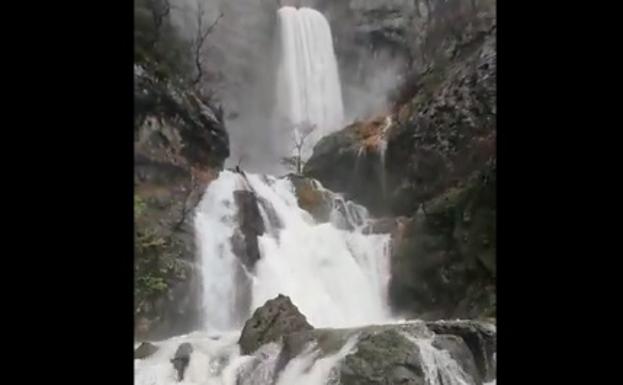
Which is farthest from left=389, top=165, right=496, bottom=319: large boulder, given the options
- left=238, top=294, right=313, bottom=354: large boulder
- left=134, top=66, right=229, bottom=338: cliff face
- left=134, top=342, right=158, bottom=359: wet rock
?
left=134, top=342, right=158, bottom=359: wet rock

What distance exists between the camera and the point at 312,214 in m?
2.49

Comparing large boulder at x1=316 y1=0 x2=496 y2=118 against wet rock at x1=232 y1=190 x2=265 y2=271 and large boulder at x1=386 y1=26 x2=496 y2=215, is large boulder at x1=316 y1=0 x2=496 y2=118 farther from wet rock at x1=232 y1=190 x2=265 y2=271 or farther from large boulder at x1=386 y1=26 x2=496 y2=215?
wet rock at x1=232 y1=190 x2=265 y2=271

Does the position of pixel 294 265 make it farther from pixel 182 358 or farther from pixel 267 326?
pixel 182 358

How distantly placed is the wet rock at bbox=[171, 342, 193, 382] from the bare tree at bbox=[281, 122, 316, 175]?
583 mm

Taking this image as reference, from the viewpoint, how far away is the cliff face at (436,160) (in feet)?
8.29

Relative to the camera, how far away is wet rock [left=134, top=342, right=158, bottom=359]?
2320 mm

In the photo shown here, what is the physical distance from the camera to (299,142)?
2.48 metres

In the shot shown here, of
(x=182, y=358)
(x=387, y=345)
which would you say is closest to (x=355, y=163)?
(x=387, y=345)

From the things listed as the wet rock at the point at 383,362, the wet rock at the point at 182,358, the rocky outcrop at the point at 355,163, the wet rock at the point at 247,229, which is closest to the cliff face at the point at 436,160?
the rocky outcrop at the point at 355,163

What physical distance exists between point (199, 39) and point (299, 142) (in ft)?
1.33
